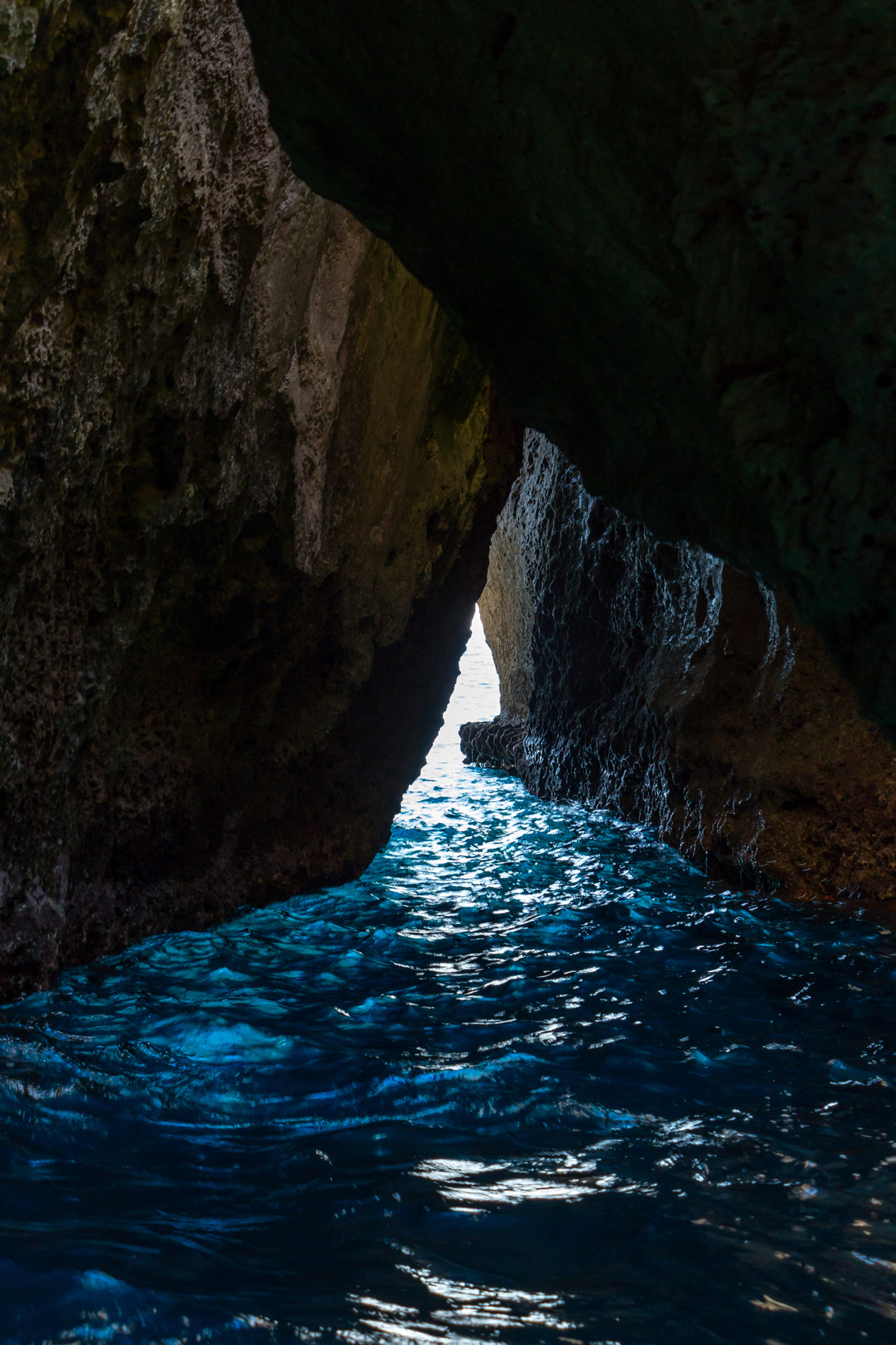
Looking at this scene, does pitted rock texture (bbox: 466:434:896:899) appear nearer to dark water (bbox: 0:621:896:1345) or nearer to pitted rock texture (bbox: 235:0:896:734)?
dark water (bbox: 0:621:896:1345)

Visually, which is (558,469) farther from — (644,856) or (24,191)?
(24,191)

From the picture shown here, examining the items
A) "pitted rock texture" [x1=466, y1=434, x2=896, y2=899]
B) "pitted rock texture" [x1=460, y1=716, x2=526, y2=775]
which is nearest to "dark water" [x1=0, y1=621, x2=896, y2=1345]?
"pitted rock texture" [x1=466, y1=434, x2=896, y2=899]

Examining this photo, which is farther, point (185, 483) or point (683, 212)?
point (185, 483)

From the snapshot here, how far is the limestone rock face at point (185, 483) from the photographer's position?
10.8 feet

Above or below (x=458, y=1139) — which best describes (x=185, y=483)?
above

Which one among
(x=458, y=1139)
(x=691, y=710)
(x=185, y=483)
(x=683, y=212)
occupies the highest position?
(x=683, y=212)

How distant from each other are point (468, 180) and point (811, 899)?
429 cm

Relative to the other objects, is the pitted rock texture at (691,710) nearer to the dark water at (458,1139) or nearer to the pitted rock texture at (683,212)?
the dark water at (458,1139)

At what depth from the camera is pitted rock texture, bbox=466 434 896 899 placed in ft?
18.7

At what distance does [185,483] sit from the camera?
4.09 meters

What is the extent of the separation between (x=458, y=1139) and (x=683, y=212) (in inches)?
94.7

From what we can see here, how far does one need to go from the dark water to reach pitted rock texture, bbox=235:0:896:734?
4.04 feet

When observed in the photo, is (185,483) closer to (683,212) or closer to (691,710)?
(683,212)

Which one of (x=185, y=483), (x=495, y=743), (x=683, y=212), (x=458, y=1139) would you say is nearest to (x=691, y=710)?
(x=185, y=483)
